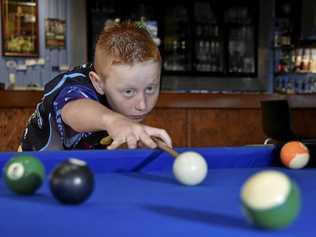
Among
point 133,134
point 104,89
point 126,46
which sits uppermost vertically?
point 126,46

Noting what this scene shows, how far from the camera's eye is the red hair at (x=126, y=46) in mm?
1811

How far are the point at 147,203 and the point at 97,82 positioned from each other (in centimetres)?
100

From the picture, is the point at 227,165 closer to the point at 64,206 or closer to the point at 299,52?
the point at 64,206

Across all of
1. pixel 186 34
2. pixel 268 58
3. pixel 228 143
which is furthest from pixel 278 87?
pixel 228 143

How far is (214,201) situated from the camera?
1070 mm

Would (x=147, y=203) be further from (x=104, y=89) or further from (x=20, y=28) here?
(x=20, y=28)

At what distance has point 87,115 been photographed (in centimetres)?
166

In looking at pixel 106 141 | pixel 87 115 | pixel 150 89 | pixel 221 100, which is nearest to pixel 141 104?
pixel 150 89

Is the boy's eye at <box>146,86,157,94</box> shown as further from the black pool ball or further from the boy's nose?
the black pool ball

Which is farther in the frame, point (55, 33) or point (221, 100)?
point (55, 33)

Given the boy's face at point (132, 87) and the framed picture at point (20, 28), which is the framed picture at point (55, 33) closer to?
the framed picture at point (20, 28)

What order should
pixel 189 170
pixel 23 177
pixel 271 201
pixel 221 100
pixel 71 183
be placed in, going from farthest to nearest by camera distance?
1. pixel 221 100
2. pixel 189 170
3. pixel 23 177
4. pixel 71 183
5. pixel 271 201

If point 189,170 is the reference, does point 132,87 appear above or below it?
above

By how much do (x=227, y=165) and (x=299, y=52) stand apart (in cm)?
640
